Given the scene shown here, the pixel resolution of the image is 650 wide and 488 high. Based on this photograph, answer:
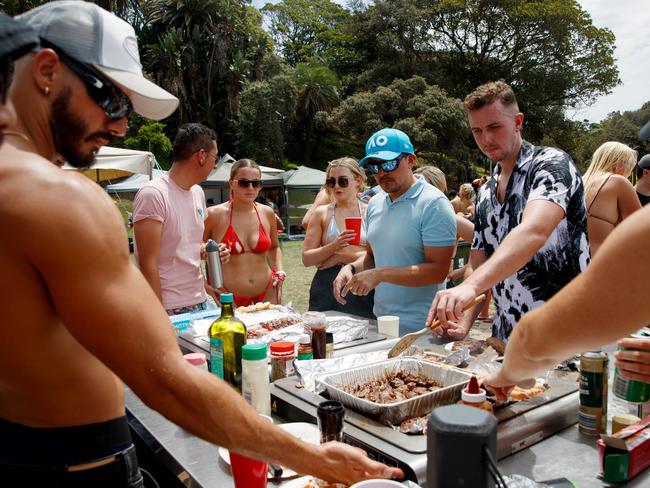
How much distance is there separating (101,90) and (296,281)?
880cm

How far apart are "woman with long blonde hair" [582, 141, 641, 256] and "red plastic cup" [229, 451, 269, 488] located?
4039 mm

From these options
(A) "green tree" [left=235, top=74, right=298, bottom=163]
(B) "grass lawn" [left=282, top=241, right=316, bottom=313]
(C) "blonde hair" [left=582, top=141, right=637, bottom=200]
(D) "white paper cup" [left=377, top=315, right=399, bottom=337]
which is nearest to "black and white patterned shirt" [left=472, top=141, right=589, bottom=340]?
(D) "white paper cup" [left=377, top=315, right=399, bottom=337]

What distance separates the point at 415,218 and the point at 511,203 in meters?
0.65

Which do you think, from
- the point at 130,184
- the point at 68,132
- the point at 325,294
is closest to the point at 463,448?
the point at 68,132

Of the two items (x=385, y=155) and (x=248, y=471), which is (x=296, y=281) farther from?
(x=248, y=471)

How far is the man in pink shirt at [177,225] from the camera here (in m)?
3.28

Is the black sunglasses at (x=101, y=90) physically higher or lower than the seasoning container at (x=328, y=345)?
higher

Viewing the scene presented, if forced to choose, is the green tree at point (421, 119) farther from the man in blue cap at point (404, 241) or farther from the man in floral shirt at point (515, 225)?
the man in floral shirt at point (515, 225)

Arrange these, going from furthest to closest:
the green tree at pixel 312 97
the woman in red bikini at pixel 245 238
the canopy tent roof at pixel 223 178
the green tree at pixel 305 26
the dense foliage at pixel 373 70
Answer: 1. the green tree at pixel 305 26
2. the green tree at pixel 312 97
3. the dense foliage at pixel 373 70
4. the canopy tent roof at pixel 223 178
5. the woman in red bikini at pixel 245 238

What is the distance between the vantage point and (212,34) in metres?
34.5

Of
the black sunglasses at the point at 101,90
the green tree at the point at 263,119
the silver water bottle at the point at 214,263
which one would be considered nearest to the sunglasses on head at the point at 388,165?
the silver water bottle at the point at 214,263

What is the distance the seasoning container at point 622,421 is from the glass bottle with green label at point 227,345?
4.51ft

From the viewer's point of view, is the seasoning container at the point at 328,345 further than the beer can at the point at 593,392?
Yes

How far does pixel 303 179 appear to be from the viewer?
1964 centimetres
